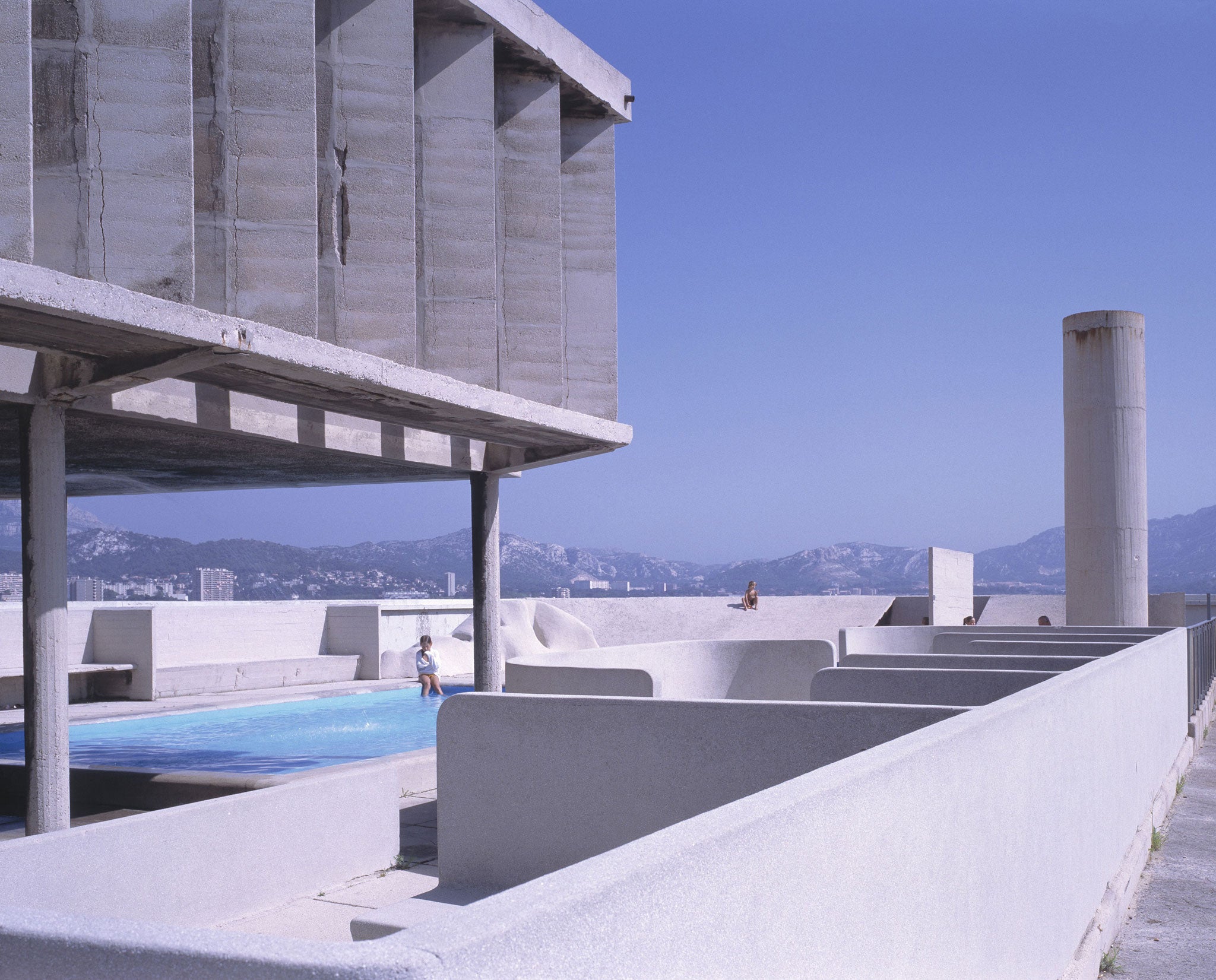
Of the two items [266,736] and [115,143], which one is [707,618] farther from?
[115,143]

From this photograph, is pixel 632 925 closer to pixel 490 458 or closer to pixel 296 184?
pixel 296 184

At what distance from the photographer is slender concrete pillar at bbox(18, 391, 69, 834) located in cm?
699

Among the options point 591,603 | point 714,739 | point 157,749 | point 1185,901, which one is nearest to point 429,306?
point 714,739

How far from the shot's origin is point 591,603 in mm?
27688

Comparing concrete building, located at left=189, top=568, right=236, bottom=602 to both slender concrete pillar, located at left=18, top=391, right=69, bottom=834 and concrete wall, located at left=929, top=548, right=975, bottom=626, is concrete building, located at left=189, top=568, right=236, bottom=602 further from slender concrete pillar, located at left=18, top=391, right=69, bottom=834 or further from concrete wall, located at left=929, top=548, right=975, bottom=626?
slender concrete pillar, located at left=18, top=391, right=69, bottom=834

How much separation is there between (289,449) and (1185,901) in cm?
796

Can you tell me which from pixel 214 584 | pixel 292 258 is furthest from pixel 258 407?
pixel 214 584

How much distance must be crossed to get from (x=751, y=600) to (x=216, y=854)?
23.3 m

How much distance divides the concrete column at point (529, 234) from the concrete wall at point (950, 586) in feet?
54.7

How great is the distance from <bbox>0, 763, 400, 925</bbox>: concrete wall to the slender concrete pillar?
1.69 metres

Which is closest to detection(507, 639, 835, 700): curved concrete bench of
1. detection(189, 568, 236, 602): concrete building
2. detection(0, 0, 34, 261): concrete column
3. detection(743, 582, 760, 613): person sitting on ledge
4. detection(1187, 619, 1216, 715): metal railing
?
detection(1187, 619, 1216, 715): metal railing

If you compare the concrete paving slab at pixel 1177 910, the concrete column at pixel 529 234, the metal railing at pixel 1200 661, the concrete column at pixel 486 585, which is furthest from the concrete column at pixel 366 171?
the metal railing at pixel 1200 661

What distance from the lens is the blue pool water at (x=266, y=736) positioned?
1509 cm

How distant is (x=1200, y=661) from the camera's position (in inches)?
614
